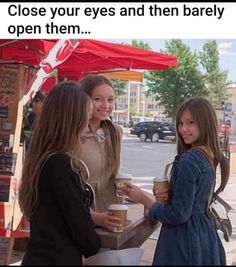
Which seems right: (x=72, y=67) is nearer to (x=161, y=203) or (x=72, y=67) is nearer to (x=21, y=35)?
(x=21, y=35)

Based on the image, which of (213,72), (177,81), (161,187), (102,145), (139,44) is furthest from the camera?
(139,44)

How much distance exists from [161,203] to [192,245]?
8.8 inches

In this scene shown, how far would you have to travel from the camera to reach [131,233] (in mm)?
1864

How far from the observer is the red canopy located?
13.4ft

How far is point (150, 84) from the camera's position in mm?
36156

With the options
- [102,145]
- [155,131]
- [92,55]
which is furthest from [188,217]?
[155,131]

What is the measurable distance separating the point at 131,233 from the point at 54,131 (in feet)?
1.81

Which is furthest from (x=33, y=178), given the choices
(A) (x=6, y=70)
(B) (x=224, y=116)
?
(B) (x=224, y=116)

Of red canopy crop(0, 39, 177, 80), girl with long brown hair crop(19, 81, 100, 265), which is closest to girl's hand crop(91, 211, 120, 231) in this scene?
girl with long brown hair crop(19, 81, 100, 265)

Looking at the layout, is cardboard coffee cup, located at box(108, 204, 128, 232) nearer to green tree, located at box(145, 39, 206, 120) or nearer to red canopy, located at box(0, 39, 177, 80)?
red canopy, located at box(0, 39, 177, 80)

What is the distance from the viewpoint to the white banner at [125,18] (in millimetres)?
3342

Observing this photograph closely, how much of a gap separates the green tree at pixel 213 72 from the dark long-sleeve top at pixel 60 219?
37175mm

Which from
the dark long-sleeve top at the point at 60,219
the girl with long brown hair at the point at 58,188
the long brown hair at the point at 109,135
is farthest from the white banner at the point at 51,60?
the dark long-sleeve top at the point at 60,219

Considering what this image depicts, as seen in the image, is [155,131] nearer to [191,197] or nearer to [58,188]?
[191,197]
